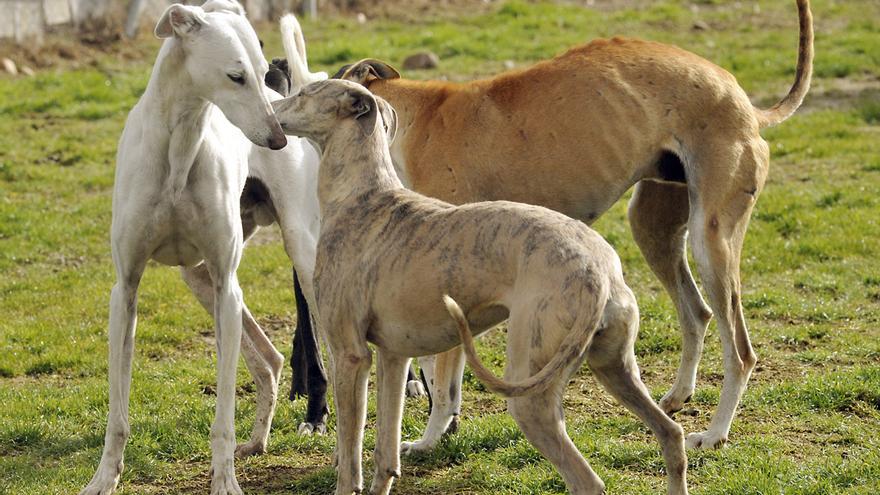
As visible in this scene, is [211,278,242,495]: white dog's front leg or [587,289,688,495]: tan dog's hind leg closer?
[587,289,688,495]: tan dog's hind leg

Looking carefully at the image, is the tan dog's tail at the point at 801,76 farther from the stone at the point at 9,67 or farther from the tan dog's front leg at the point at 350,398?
the stone at the point at 9,67

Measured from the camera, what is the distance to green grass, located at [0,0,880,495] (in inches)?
221

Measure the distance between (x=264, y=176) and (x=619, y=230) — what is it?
3.80m

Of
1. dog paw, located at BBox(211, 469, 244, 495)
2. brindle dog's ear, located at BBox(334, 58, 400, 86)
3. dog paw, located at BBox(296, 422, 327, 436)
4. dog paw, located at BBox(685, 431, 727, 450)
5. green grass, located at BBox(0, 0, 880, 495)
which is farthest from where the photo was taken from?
brindle dog's ear, located at BBox(334, 58, 400, 86)

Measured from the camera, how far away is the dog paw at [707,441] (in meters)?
5.71

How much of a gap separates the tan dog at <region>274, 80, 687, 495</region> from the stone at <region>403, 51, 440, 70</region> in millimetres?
8256

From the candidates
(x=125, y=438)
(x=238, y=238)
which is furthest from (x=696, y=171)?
(x=125, y=438)

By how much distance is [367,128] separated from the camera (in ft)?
16.8

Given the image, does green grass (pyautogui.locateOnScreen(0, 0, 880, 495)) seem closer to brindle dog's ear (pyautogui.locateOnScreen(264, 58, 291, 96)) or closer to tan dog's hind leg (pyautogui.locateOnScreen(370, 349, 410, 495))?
tan dog's hind leg (pyautogui.locateOnScreen(370, 349, 410, 495))

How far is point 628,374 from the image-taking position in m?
4.53

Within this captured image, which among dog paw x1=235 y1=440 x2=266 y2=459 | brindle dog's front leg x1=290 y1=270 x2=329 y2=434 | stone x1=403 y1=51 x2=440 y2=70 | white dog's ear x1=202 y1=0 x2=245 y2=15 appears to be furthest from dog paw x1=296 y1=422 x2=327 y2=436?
stone x1=403 y1=51 x2=440 y2=70

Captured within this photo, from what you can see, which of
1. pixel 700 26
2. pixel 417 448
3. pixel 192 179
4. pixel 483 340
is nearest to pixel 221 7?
pixel 192 179

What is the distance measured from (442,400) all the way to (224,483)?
1057mm

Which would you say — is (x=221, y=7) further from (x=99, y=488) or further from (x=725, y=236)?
(x=725, y=236)
